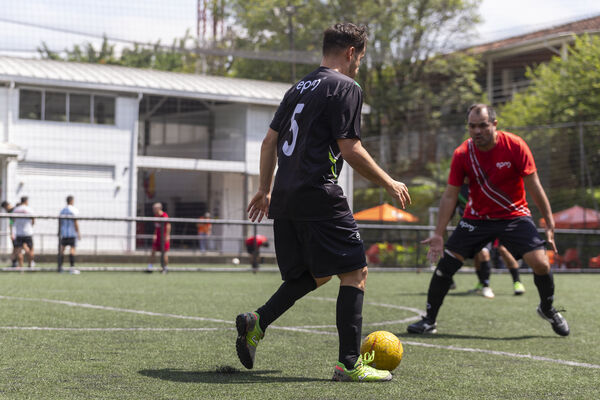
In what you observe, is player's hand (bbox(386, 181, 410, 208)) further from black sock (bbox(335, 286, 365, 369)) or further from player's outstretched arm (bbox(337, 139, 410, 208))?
black sock (bbox(335, 286, 365, 369))

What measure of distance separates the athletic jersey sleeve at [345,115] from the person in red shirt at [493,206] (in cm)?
246

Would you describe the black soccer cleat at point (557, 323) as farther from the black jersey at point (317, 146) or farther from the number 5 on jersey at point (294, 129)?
the number 5 on jersey at point (294, 129)

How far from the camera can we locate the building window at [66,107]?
28938 millimetres

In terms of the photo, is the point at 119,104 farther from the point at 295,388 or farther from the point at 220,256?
the point at 295,388

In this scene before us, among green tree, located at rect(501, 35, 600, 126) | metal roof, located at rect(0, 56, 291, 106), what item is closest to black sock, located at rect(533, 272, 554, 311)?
green tree, located at rect(501, 35, 600, 126)

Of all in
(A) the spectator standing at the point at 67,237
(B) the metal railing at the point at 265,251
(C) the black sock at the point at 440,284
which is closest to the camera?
(C) the black sock at the point at 440,284

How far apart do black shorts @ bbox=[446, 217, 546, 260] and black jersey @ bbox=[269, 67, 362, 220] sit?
2.66 m

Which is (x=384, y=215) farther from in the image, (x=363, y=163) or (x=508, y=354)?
(x=363, y=163)

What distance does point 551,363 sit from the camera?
205 inches

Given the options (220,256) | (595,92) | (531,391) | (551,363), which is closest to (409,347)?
(551,363)

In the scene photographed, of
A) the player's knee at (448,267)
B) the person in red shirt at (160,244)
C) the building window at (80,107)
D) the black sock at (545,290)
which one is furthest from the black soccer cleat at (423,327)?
the building window at (80,107)

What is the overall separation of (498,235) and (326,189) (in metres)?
2.84

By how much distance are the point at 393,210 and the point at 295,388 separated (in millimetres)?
20866

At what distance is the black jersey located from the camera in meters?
4.33
